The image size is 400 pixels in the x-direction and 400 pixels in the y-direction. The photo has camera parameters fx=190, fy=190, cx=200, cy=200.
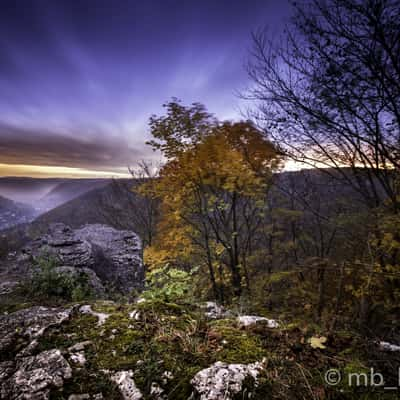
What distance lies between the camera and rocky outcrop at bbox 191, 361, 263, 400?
1153mm

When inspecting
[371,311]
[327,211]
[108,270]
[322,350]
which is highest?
[327,211]

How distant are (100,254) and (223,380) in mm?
8461

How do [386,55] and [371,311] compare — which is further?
[371,311]

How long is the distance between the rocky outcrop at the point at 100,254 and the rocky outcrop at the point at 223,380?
5156mm

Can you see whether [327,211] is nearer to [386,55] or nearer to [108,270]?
[386,55]

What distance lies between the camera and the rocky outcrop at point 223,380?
1.15 meters

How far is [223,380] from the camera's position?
1216 mm

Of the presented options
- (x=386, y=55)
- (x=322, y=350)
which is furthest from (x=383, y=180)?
(x=322, y=350)

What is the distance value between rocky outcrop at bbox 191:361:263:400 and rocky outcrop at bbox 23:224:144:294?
16.9 feet

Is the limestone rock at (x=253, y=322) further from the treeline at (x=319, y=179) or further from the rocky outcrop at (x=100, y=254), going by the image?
the rocky outcrop at (x=100, y=254)

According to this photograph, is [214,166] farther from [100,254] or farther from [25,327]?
[25,327]

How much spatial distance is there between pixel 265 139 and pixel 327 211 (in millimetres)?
6197

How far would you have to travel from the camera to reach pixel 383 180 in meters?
5.46

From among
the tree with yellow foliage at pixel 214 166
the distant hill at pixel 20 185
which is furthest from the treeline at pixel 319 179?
the distant hill at pixel 20 185
